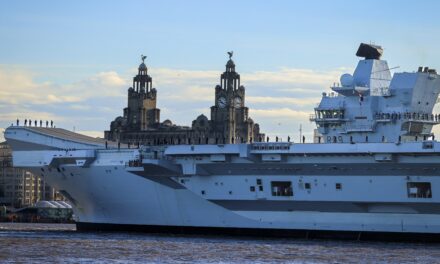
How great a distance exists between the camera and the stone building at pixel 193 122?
437ft

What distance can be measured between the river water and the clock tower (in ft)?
276

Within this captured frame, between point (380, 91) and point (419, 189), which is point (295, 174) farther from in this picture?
point (380, 91)

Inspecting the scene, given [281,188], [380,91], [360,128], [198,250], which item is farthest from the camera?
[380,91]

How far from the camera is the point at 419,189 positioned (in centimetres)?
4619

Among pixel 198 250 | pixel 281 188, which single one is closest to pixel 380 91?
pixel 281 188

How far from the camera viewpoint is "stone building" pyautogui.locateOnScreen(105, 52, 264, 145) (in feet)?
437

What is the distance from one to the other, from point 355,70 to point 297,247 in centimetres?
1243

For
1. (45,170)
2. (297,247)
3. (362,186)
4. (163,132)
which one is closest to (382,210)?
(362,186)

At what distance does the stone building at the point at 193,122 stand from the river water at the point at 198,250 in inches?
3212

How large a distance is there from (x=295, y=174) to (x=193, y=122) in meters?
87.8

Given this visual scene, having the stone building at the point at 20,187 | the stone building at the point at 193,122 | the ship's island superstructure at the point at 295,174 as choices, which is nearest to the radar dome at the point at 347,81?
the ship's island superstructure at the point at 295,174

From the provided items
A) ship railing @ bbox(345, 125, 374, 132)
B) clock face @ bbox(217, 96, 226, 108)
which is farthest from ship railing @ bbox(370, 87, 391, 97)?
clock face @ bbox(217, 96, 226, 108)

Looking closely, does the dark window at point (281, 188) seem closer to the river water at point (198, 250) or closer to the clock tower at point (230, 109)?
the river water at point (198, 250)

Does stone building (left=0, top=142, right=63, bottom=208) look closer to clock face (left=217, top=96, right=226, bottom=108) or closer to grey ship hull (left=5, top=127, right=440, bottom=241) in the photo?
clock face (left=217, top=96, right=226, bottom=108)
